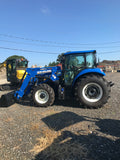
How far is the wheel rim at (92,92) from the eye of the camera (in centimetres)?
443

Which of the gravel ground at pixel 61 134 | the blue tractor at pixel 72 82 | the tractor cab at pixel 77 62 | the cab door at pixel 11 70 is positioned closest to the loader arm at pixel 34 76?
the blue tractor at pixel 72 82

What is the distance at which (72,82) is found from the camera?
16.1 ft

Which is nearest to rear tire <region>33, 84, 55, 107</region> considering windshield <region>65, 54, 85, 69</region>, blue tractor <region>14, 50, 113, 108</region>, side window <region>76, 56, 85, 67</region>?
blue tractor <region>14, 50, 113, 108</region>

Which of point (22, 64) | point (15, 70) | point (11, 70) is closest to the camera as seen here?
point (15, 70)

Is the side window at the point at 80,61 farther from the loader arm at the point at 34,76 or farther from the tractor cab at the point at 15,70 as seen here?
the tractor cab at the point at 15,70

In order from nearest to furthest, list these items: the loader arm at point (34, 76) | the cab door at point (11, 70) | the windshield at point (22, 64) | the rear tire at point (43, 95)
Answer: the rear tire at point (43, 95)
the loader arm at point (34, 76)
the cab door at point (11, 70)
the windshield at point (22, 64)

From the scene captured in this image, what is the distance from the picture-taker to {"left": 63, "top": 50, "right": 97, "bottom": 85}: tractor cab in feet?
15.9

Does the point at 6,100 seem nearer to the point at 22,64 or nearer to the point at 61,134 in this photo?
the point at 61,134

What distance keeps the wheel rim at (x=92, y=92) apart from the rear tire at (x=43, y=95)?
134 cm

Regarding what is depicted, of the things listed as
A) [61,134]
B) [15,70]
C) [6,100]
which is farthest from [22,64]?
[61,134]

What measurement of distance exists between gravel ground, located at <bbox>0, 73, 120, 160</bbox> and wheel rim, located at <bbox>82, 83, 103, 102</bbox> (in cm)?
46

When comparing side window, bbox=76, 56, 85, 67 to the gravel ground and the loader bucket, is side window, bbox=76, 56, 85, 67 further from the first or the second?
the loader bucket

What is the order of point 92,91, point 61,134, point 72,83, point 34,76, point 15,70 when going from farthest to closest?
point 15,70
point 34,76
point 72,83
point 92,91
point 61,134

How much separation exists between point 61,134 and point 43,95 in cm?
234
